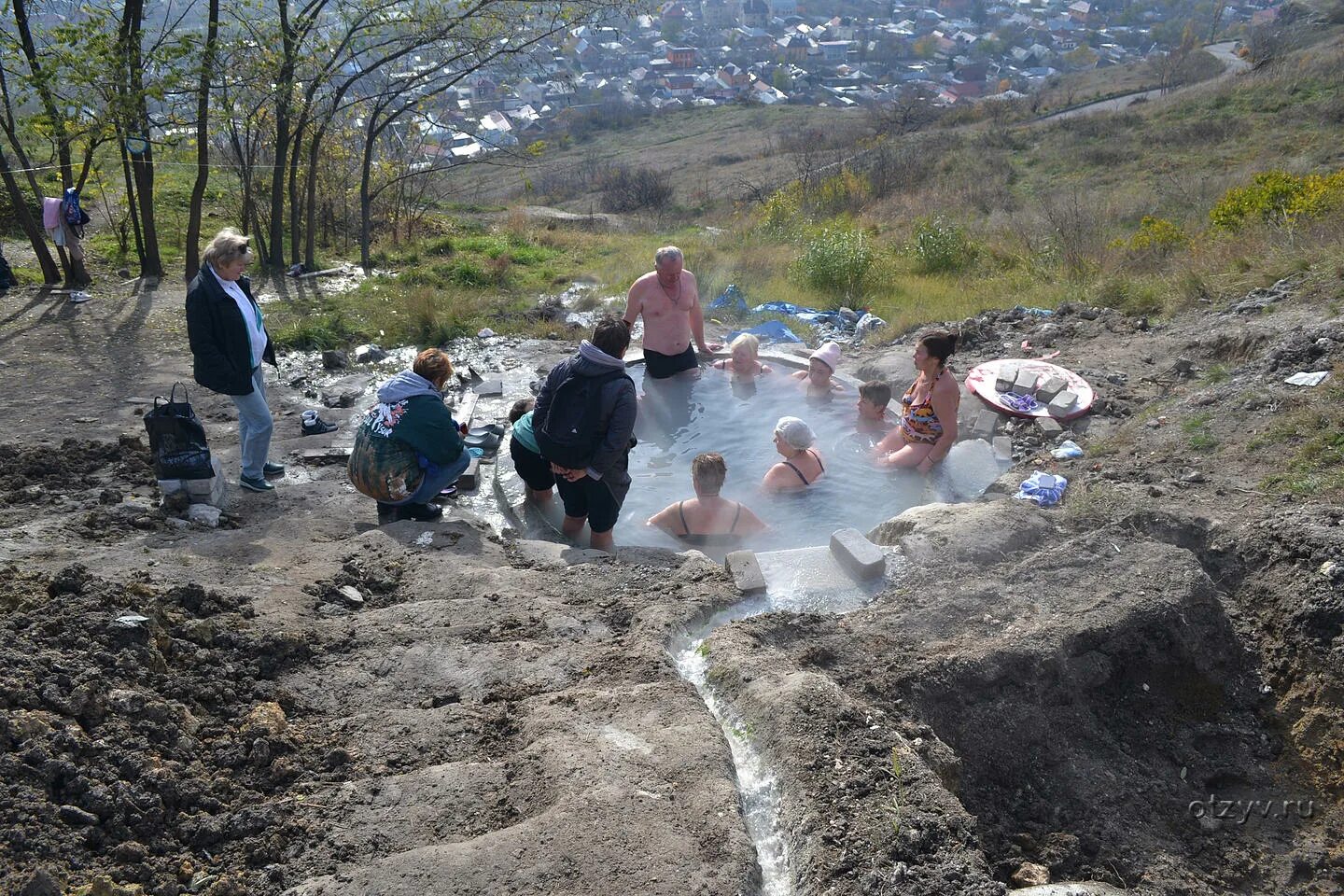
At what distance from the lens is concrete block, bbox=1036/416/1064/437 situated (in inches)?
276

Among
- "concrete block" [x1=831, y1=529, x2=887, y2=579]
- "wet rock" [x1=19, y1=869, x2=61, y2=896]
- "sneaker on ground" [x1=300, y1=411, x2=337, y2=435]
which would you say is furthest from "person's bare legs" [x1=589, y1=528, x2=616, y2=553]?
"wet rock" [x1=19, y1=869, x2=61, y2=896]

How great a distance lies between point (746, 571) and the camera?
15.4 ft

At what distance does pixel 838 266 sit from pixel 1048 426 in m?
5.15

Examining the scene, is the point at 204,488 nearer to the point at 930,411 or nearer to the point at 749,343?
the point at 749,343

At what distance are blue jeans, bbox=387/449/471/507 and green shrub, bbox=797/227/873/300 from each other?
284 inches

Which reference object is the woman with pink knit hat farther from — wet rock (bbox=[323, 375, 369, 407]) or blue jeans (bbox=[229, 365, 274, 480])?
blue jeans (bbox=[229, 365, 274, 480])

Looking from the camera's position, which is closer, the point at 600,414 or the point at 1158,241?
the point at 600,414

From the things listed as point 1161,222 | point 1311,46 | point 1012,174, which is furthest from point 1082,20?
point 1161,222

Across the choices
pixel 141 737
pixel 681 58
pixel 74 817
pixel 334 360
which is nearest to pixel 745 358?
pixel 334 360

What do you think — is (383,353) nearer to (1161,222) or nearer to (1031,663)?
(1031,663)

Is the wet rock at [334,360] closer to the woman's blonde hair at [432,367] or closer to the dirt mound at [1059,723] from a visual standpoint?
the woman's blonde hair at [432,367]

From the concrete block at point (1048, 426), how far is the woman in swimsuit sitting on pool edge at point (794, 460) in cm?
184

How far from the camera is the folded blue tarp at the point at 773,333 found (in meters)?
9.77

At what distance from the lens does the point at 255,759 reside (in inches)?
123
